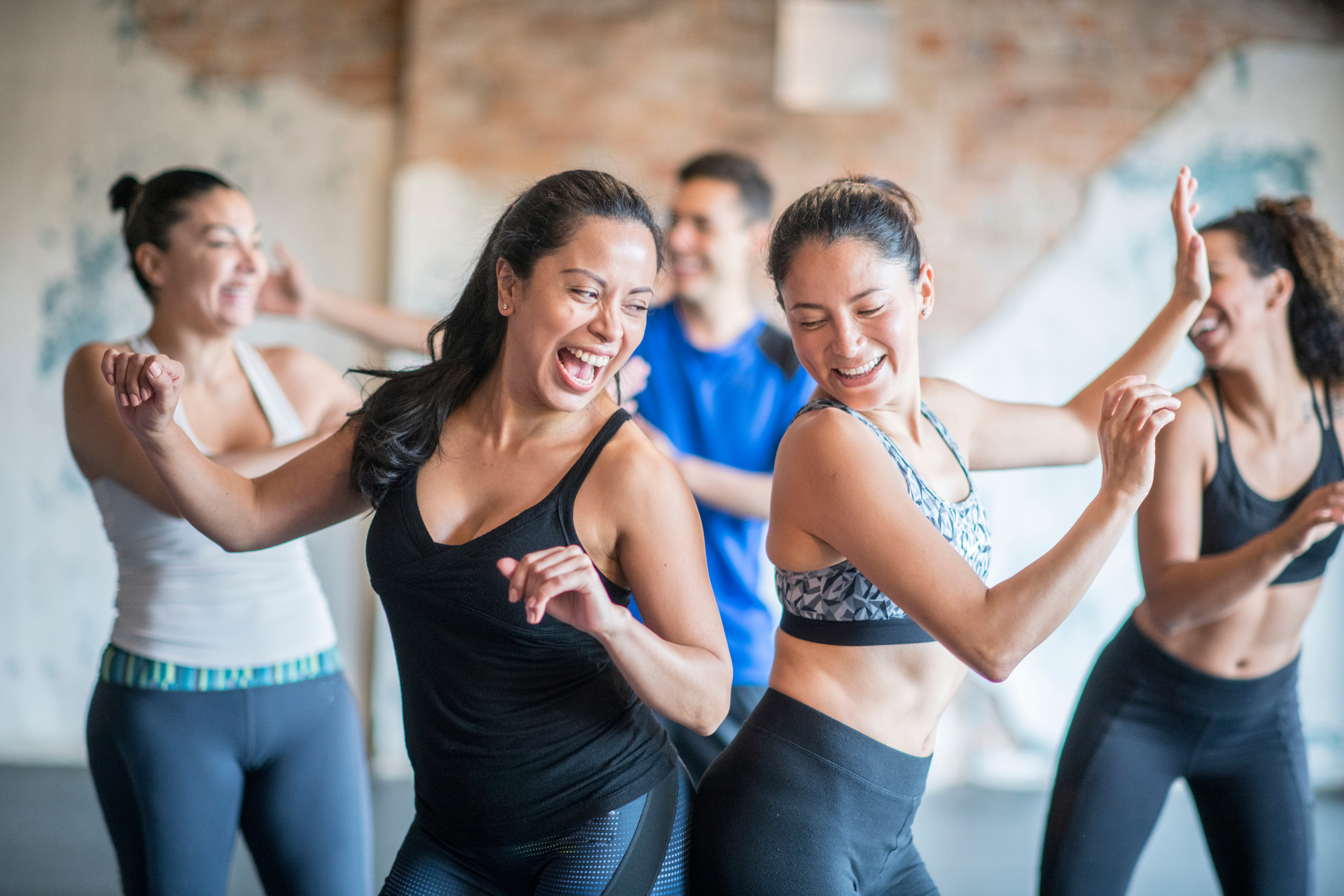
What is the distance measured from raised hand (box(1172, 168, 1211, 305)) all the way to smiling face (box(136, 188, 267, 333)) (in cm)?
176

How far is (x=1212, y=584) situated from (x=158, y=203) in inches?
86.0

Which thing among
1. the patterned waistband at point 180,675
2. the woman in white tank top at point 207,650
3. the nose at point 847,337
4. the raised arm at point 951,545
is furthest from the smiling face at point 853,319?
the patterned waistband at point 180,675

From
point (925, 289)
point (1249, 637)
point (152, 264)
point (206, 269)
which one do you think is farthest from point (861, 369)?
point (152, 264)

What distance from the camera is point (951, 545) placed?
4.73 ft

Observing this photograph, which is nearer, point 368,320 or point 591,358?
point 591,358

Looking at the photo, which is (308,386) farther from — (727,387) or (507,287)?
(727,387)

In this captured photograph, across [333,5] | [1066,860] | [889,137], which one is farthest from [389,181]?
[1066,860]

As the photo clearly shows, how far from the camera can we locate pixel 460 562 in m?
1.46

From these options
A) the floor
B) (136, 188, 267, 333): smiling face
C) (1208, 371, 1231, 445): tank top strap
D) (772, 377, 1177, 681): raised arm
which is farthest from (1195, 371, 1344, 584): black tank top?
(136, 188, 267, 333): smiling face

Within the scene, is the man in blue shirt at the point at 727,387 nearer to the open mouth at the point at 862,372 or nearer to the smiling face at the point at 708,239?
the smiling face at the point at 708,239

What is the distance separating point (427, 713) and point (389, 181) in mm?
3408

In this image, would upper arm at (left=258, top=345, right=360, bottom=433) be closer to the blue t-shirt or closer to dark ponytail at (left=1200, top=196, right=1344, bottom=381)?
the blue t-shirt

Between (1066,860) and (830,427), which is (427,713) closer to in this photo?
(830,427)

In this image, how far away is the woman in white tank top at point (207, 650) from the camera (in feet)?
6.17
